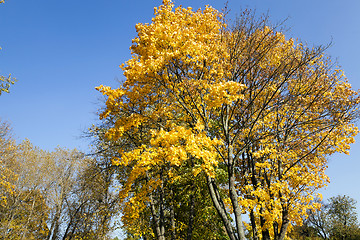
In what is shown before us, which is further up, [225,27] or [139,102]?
[225,27]

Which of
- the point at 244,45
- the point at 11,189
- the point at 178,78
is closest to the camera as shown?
the point at 178,78

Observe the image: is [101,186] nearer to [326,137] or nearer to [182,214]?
[182,214]

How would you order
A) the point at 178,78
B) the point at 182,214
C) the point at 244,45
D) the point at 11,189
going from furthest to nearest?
the point at 11,189 → the point at 182,214 → the point at 244,45 → the point at 178,78

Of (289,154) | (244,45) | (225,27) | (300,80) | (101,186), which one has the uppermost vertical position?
(225,27)

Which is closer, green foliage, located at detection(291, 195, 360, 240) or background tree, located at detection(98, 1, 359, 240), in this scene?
background tree, located at detection(98, 1, 359, 240)

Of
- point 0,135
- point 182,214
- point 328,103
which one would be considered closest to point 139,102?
point 328,103

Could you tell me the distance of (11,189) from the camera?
2008cm

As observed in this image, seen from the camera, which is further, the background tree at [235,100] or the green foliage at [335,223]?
the green foliage at [335,223]

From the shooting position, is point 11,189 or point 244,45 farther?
point 11,189

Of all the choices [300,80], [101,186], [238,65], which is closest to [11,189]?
[101,186]

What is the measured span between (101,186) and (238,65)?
13.9m

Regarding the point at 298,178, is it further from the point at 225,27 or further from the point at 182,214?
the point at 182,214

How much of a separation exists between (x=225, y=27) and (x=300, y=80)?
12.7ft

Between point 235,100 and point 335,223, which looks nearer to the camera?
point 235,100
